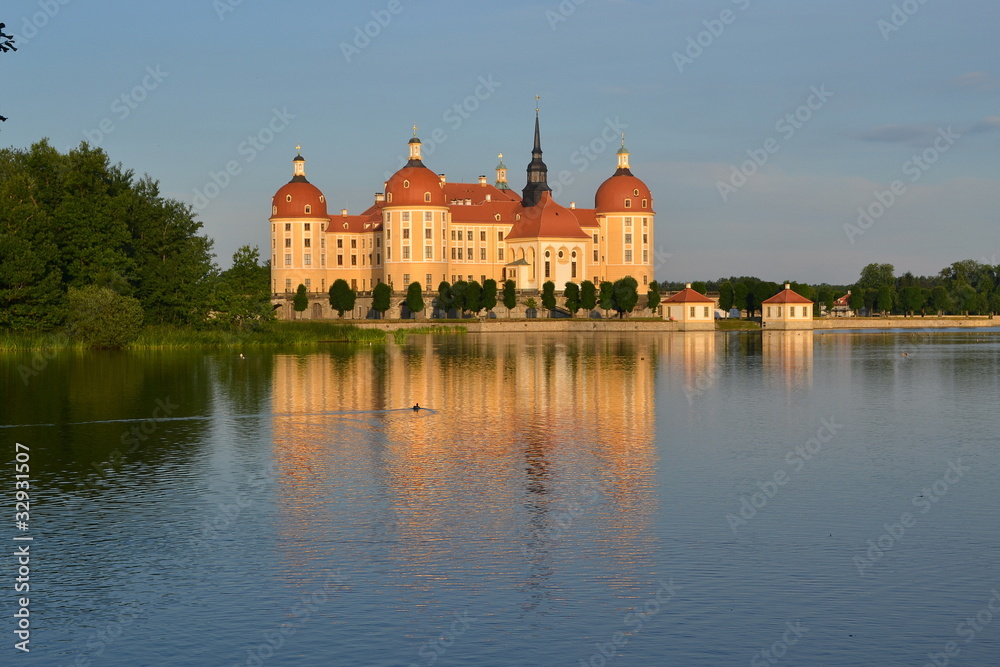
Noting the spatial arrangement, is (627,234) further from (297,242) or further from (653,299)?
(297,242)

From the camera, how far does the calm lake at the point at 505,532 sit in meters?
13.2

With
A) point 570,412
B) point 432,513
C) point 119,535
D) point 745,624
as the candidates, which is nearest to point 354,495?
point 432,513

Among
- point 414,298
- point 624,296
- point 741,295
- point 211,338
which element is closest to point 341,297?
point 414,298

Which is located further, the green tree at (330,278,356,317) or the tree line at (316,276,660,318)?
the green tree at (330,278,356,317)

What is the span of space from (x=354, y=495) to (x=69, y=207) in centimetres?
5626

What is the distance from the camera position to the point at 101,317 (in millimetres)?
67312

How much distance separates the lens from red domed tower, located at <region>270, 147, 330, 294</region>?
151 meters
